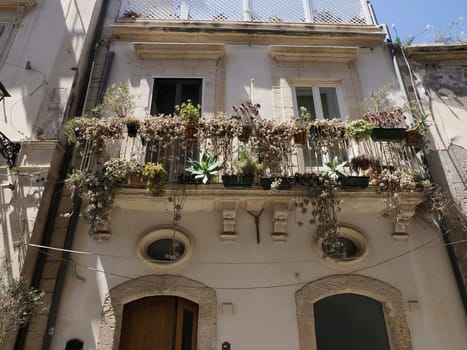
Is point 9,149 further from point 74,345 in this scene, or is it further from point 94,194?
point 74,345

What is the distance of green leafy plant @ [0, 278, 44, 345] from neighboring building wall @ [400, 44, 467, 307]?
20.4 feet

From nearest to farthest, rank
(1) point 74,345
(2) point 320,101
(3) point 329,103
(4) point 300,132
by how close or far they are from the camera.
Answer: (1) point 74,345, (4) point 300,132, (2) point 320,101, (3) point 329,103

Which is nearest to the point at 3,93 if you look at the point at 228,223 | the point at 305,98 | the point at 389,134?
the point at 228,223

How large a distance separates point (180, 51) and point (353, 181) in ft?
15.1

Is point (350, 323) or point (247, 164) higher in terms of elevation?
point (247, 164)

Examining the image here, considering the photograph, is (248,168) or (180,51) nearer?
(248,168)

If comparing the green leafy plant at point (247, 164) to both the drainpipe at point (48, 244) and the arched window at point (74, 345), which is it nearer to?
the drainpipe at point (48, 244)

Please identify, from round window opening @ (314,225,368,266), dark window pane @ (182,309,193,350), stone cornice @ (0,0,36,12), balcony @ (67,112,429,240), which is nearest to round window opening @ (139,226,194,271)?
balcony @ (67,112,429,240)

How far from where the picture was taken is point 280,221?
5.62m

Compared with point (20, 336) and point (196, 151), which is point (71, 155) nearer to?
point (196, 151)

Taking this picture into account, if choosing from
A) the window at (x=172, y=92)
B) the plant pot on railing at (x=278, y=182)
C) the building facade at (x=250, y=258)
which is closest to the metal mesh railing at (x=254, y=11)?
the window at (x=172, y=92)

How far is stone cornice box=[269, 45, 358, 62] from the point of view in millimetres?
7605

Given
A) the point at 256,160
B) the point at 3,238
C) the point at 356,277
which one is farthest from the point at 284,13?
the point at 3,238

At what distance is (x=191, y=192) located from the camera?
211 inches
